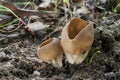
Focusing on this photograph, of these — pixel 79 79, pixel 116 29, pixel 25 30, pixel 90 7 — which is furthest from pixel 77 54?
pixel 90 7

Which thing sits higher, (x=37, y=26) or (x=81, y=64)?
(x=37, y=26)

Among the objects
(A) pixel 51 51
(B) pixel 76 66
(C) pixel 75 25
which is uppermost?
(C) pixel 75 25

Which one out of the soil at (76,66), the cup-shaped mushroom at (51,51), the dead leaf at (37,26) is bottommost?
the soil at (76,66)

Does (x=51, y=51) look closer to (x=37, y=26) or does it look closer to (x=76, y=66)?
(x=76, y=66)

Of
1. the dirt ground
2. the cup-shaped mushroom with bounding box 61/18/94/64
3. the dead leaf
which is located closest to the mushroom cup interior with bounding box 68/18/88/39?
the cup-shaped mushroom with bounding box 61/18/94/64

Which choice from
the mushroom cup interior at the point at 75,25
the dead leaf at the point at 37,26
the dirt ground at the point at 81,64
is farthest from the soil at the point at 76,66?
the dead leaf at the point at 37,26

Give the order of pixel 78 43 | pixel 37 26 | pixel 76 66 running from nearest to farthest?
pixel 78 43 < pixel 76 66 < pixel 37 26

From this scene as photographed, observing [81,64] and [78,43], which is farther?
[81,64]

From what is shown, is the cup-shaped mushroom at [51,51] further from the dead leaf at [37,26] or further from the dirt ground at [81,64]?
the dead leaf at [37,26]

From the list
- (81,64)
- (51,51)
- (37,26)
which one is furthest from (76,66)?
(37,26)
